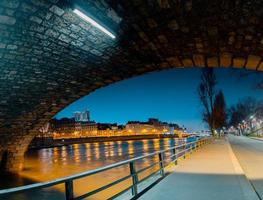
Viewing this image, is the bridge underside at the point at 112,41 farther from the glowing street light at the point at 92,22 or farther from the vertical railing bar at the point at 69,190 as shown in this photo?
the vertical railing bar at the point at 69,190

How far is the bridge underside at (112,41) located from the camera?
6.35 m

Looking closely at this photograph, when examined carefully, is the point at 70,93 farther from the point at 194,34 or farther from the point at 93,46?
the point at 194,34

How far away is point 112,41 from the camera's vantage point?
8539 millimetres

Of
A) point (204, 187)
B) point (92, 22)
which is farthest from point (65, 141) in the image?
point (204, 187)

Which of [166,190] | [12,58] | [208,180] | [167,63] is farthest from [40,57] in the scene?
[208,180]

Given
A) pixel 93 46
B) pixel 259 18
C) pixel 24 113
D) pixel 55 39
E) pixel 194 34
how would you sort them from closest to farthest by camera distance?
1. pixel 259 18
2. pixel 194 34
3. pixel 55 39
4. pixel 93 46
5. pixel 24 113

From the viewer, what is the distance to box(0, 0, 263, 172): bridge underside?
6.35 m

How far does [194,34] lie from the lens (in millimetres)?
7605

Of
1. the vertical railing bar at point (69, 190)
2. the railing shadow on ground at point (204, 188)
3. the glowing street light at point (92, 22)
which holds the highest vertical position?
the glowing street light at point (92, 22)

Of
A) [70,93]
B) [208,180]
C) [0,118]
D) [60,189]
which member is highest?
[70,93]

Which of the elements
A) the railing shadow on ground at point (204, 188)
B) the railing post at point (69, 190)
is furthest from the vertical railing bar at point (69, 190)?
the railing shadow on ground at point (204, 188)

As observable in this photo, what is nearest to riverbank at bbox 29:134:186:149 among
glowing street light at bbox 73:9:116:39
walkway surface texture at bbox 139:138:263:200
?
walkway surface texture at bbox 139:138:263:200

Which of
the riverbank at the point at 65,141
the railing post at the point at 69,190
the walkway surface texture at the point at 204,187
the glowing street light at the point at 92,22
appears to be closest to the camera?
the railing post at the point at 69,190

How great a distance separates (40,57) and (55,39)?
4.59ft
